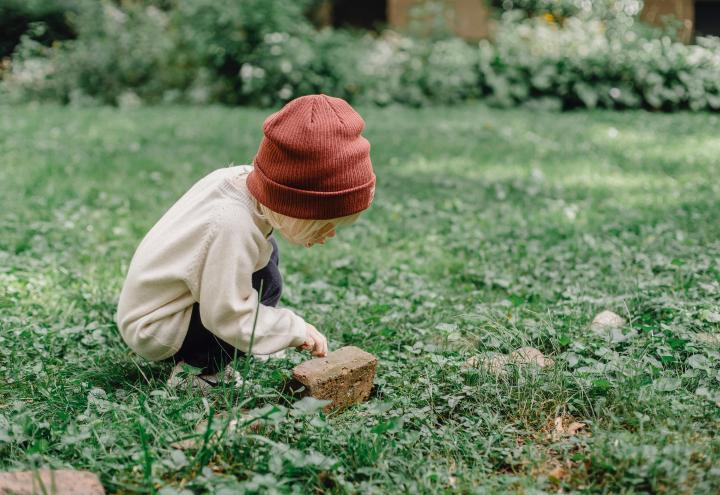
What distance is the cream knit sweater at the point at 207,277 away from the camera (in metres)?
2.19

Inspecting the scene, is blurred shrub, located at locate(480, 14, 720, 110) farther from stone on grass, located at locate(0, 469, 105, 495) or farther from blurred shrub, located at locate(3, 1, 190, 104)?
stone on grass, located at locate(0, 469, 105, 495)

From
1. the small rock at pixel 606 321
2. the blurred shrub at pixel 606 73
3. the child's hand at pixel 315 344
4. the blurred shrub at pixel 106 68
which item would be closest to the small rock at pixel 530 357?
the small rock at pixel 606 321

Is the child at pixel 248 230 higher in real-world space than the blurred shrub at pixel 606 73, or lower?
higher

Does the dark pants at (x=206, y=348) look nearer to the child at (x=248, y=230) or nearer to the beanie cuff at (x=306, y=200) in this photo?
the child at (x=248, y=230)

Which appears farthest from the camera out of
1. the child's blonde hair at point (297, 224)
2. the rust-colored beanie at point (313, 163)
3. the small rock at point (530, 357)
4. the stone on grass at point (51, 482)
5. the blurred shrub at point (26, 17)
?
the blurred shrub at point (26, 17)

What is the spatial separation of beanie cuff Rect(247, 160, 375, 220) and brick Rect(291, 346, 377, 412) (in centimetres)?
50

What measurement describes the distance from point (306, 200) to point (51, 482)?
3.26 feet

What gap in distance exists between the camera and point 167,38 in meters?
11.1

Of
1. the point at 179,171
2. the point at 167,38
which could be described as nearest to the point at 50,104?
the point at 167,38

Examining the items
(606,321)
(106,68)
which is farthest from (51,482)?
(106,68)

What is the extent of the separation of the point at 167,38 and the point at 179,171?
20.5ft

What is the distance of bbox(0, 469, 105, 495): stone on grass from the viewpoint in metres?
1.68

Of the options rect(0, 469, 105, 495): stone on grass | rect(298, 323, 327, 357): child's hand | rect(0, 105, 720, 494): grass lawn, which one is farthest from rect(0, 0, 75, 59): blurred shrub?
rect(0, 469, 105, 495): stone on grass

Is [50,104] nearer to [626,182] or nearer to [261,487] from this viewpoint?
[626,182]
